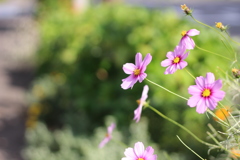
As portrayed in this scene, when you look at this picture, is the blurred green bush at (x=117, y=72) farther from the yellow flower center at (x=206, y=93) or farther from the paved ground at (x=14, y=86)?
the yellow flower center at (x=206, y=93)

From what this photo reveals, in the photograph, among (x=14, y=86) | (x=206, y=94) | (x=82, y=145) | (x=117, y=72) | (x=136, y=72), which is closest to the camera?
(x=206, y=94)

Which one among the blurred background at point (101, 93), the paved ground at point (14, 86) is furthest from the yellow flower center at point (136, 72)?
the paved ground at point (14, 86)

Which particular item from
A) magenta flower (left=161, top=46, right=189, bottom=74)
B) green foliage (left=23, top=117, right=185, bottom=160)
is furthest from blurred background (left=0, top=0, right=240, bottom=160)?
magenta flower (left=161, top=46, right=189, bottom=74)

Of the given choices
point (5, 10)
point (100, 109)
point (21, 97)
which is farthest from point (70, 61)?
point (5, 10)

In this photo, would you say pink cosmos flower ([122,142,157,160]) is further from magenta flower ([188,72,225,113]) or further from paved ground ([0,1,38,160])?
paved ground ([0,1,38,160])

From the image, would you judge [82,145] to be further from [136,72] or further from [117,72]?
[136,72]

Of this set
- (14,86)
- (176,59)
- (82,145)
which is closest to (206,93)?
(176,59)

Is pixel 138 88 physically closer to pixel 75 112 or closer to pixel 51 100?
pixel 75 112
